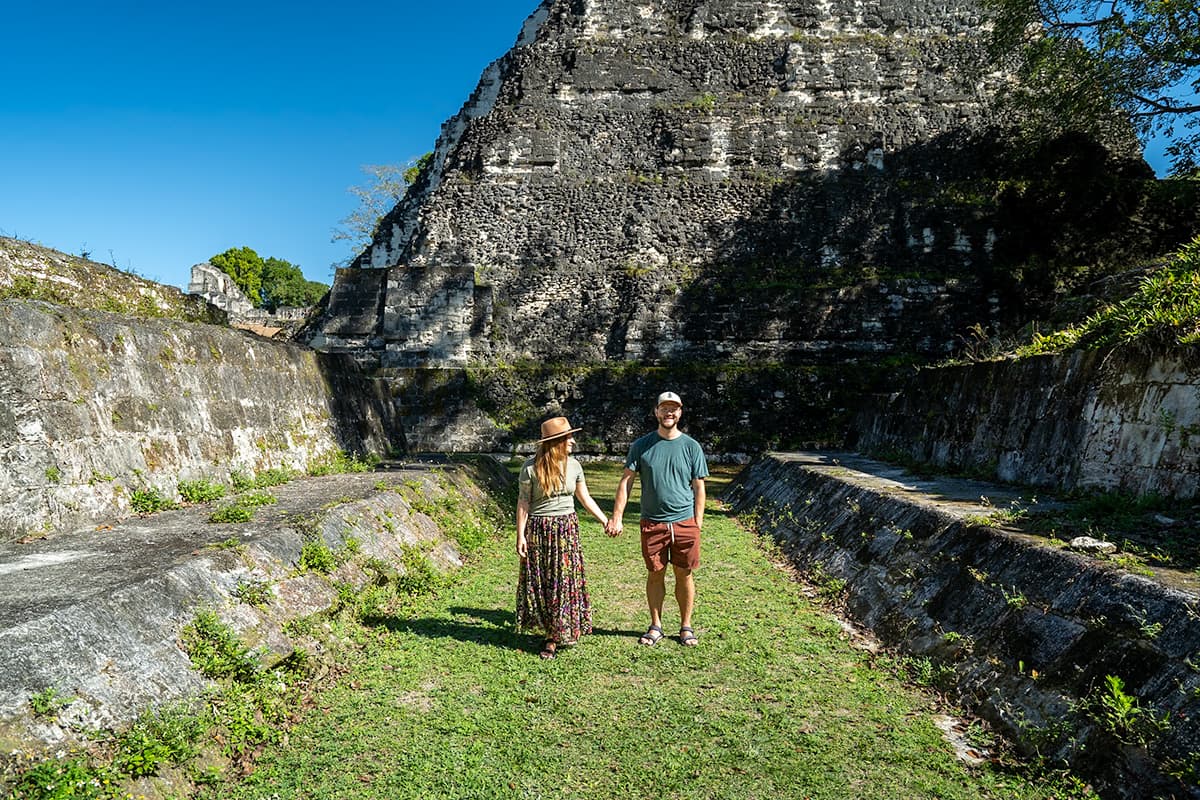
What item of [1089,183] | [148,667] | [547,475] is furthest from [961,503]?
[1089,183]

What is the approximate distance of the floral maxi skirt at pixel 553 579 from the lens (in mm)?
4336

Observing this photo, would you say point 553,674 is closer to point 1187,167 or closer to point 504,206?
point 1187,167

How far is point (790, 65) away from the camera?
1955 cm

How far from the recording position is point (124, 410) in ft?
16.0

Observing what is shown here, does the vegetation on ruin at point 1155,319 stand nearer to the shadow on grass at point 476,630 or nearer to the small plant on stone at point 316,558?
the shadow on grass at point 476,630

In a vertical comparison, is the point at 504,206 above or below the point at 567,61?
below

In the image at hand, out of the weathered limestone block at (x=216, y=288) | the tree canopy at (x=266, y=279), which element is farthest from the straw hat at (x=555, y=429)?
the tree canopy at (x=266, y=279)

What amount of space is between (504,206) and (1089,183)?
Answer: 1304cm

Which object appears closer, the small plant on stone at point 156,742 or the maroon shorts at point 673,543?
the small plant on stone at point 156,742

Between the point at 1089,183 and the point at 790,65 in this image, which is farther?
the point at 790,65

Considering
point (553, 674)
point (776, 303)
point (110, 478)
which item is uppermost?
point (776, 303)

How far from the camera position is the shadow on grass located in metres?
4.58

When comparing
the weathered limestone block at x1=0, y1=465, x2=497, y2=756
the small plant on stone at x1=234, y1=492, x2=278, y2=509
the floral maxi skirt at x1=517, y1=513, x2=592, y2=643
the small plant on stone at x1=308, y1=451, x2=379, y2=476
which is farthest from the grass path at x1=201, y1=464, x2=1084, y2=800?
the small plant on stone at x1=308, y1=451, x2=379, y2=476

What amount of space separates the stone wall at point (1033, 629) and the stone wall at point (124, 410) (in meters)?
4.64
